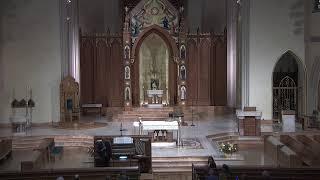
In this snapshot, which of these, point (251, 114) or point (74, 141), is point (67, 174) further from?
point (251, 114)

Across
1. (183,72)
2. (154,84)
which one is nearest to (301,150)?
(183,72)

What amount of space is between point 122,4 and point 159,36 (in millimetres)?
5276

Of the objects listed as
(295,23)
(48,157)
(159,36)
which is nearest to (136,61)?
(159,36)

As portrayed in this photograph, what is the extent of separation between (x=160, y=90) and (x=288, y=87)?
285 inches

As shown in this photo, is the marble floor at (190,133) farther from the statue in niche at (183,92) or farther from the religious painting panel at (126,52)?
the religious painting panel at (126,52)

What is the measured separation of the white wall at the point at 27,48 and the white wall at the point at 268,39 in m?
9.37

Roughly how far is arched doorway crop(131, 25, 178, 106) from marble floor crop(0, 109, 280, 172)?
295cm

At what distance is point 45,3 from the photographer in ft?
79.9

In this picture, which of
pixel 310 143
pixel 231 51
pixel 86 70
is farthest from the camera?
pixel 86 70

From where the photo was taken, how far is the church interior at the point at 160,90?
16531mm

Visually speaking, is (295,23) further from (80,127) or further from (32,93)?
(32,93)

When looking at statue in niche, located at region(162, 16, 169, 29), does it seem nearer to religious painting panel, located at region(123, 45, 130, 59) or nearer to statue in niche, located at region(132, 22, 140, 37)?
statue in niche, located at region(132, 22, 140, 37)

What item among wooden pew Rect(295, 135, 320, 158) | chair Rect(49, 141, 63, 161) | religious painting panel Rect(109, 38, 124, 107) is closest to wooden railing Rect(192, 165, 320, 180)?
wooden pew Rect(295, 135, 320, 158)

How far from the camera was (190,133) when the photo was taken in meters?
22.1
